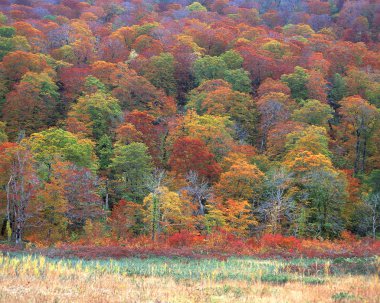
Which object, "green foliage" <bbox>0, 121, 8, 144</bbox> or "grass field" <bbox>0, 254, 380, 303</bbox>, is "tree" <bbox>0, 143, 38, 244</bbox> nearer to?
"green foliage" <bbox>0, 121, 8, 144</bbox>

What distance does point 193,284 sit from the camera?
10.7 metres

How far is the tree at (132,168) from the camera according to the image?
114 feet

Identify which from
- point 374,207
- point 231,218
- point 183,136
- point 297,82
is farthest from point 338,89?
point 231,218

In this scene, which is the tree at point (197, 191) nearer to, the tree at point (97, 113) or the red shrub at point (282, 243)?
the red shrub at point (282, 243)

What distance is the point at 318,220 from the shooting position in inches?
1244

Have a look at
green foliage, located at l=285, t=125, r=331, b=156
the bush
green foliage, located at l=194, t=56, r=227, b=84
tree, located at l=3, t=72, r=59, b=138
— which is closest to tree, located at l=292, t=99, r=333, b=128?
green foliage, located at l=285, t=125, r=331, b=156

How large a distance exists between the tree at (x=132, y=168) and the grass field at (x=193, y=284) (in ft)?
69.6

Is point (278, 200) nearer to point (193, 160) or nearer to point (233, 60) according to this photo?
point (193, 160)

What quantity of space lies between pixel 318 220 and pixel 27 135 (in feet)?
97.3

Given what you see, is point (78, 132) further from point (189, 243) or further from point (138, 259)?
point (138, 259)

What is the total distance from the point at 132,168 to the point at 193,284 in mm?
25379

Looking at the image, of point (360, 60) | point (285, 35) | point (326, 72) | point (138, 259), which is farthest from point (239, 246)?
point (285, 35)

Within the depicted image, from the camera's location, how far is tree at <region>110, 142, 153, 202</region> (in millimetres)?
34656

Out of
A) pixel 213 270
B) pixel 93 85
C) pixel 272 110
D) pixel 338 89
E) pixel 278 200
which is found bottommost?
pixel 213 270
